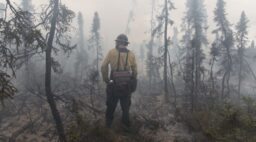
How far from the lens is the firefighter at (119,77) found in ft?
25.3

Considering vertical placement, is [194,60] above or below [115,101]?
above

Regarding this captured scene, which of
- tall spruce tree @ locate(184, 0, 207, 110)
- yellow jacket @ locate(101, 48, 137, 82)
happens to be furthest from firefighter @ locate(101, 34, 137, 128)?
tall spruce tree @ locate(184, 0, 207, 110)

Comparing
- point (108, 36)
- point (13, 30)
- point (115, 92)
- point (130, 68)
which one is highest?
Answer: point (108, 36)

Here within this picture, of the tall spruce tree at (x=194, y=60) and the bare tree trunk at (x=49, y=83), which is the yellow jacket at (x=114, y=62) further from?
the tall spruce tree at (x=194, y=60)

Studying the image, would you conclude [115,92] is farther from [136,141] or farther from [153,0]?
[153,0]

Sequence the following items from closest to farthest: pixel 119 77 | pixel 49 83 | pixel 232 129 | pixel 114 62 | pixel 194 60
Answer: pixel 232 129
pixel 119 77
pixel 114 62
pixel 49 83
pixel 194 60

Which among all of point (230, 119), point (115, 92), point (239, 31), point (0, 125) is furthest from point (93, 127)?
point (239, 31)

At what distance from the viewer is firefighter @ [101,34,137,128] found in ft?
25.3

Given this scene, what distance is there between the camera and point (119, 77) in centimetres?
769

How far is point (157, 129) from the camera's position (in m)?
8.41

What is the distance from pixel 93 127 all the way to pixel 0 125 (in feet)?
28.0

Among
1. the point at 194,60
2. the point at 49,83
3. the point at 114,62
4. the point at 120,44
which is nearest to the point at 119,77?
the point at 114,62

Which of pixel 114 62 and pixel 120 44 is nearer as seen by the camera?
pixel 114 62

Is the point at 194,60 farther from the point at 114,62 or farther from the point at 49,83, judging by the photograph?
the point at 49,83
